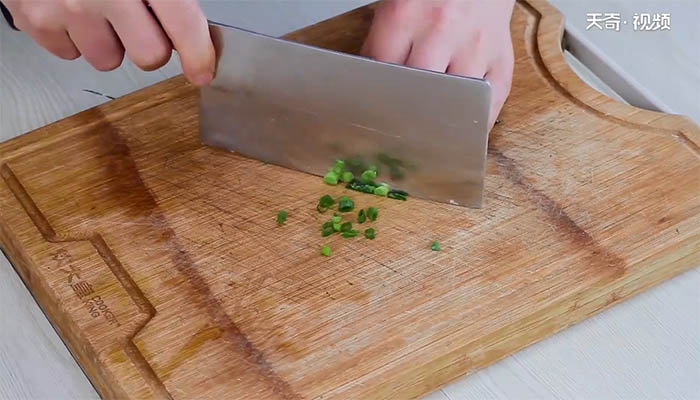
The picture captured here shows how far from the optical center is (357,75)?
1.08 m

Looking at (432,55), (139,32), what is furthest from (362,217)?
(139,32)

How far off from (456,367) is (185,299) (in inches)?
12.4

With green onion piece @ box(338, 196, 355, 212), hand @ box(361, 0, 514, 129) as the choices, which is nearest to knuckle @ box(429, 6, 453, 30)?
hand @ box(361, 0, 514, 129)

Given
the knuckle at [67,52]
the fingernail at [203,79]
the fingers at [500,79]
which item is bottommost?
the fingers at [500,79]

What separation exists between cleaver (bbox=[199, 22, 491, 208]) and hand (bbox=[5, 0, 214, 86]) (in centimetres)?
5

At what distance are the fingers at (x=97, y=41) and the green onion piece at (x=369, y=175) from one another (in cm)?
33

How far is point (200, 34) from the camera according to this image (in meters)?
1.04

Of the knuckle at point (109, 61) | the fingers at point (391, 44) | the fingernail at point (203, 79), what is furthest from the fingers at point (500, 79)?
the knuckle at point (109, 61)

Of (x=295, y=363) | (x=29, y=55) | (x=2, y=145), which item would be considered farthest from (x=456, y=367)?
(x=29, y=55)

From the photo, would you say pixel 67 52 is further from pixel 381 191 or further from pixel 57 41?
pixel 381 191

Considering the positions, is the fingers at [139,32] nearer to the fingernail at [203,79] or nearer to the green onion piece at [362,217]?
the fingernail at [203,79]

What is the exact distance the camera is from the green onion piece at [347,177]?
1.17m

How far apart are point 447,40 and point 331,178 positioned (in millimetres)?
231

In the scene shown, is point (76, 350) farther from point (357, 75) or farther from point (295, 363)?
point (357, 75)
